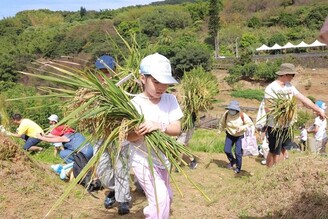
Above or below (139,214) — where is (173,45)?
below

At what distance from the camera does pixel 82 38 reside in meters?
101

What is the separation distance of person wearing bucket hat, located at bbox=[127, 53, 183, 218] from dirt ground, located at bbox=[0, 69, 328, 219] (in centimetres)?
126

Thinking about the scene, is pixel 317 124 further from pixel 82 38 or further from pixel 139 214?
pixel 82 38

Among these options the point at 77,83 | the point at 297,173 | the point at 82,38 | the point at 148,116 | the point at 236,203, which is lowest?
the point at 82,38

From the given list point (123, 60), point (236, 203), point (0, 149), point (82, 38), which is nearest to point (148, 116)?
point (123, 60)

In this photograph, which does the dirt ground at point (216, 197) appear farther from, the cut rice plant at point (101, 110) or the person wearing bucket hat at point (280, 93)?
the cut rice plant at point (101, 110)

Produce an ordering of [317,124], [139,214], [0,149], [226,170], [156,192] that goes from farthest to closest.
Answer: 1. [317,124]
2. [226,170]
3. [0,149]
4. [139,214]
5. [156,192]

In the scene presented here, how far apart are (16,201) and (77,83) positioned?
215cm

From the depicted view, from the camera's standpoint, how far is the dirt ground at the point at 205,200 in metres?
4.41

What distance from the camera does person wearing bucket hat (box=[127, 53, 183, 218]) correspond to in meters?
3.26

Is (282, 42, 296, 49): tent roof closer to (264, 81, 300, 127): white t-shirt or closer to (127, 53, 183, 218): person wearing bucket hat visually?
(264, 81, 300, 127): white t-shirt

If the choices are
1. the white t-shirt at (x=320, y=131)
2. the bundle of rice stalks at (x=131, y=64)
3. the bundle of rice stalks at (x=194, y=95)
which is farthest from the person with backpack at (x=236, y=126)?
the bundle of rice stalks at (x=131, y=64)

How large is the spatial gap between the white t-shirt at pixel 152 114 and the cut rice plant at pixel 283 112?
2.24 m

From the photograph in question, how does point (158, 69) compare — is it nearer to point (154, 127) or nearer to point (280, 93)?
point (154, 127)
